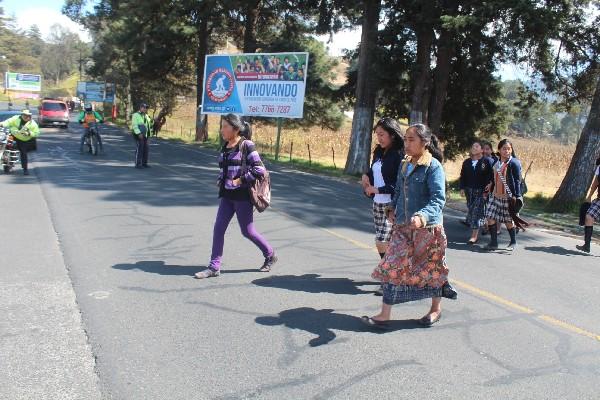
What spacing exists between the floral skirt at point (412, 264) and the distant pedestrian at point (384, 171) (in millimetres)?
833

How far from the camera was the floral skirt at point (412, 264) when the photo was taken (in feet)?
14.6

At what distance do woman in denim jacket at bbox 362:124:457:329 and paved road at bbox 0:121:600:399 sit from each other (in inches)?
15.0

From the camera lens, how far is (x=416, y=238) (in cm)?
448

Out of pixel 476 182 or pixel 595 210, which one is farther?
pixel 476 182

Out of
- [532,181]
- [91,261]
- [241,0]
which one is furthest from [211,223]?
[532,181]

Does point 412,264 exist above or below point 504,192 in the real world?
below

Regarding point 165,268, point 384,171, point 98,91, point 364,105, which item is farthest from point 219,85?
point 98,91

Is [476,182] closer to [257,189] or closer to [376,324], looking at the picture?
[257,189]

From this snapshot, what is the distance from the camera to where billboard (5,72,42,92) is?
6606 cm

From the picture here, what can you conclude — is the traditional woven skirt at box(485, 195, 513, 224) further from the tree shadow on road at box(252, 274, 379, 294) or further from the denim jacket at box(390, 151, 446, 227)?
the denim jacket at box(390, 151, 446, 227)

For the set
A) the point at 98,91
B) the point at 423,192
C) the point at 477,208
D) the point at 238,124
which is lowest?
the point at 477,208

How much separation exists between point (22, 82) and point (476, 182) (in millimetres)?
71021

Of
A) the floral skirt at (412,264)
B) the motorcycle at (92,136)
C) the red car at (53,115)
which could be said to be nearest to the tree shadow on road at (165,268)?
the floral skirt at (412,264)

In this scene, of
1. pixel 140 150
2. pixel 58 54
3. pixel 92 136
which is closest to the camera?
pixel 140 150
